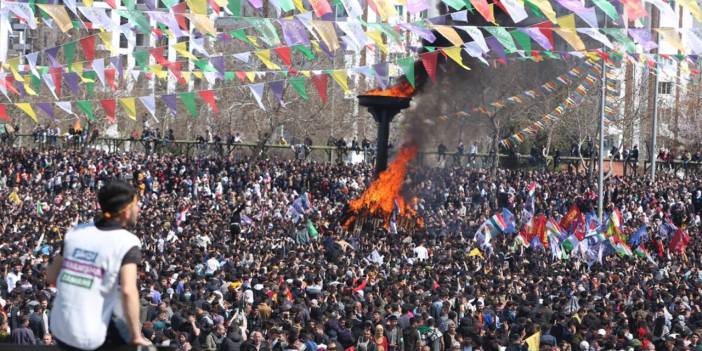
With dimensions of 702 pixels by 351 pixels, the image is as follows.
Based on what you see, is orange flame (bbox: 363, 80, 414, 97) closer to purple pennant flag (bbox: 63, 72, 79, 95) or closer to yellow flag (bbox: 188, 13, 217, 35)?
purple pennant flag (bbox: 63, 72, 79, 95)

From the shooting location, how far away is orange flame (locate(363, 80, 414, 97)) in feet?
113

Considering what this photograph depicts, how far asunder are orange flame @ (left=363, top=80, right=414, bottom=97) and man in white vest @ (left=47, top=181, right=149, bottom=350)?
29.0 metres

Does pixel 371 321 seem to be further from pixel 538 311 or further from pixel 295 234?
pixel 295 234

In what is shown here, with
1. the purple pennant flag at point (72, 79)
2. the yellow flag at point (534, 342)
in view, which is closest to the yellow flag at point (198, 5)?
the purple pennant flag at point (72, 79)

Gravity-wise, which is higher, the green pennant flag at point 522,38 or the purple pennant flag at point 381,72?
the green pennant flag at point 522,38

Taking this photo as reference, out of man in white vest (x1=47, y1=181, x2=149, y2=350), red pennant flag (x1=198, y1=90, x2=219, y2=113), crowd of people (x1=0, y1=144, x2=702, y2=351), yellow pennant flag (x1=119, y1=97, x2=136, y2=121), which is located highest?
red pennant flag (x1=198, y1=90, x2=219, y2=113)

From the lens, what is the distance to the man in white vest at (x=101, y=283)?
16.5 feet

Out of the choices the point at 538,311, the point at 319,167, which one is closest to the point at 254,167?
the point at 319,167

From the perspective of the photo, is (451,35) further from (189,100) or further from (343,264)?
(343,264)

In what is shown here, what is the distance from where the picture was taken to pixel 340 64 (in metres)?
59.6

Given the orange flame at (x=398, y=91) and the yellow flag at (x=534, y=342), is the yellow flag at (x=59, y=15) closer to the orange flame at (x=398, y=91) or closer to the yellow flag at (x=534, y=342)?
the yellow flag at (x=534, y=342)

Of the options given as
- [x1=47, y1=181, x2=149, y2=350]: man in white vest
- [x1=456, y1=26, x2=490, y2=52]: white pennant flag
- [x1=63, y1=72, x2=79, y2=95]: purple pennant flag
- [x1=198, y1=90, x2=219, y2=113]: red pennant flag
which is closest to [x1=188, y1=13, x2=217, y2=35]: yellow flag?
[x1=198, y1=90, x2=219, y2=113]: red pennant flag

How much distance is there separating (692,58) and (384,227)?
35.5ft

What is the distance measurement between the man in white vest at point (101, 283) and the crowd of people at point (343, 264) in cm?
686
